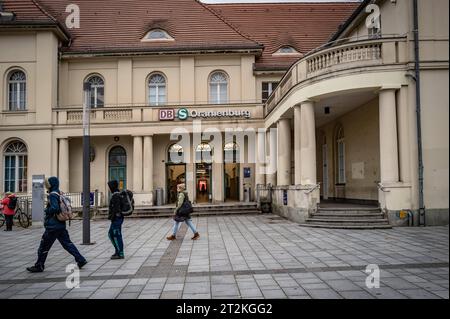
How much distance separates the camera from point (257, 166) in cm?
2389

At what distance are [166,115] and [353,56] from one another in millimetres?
12516

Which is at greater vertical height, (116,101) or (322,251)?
(116,101)

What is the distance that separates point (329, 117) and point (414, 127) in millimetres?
7049

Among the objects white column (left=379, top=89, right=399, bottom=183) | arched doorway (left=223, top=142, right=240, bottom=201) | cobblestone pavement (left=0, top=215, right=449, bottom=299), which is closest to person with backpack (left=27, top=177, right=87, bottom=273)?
cobblestone pavement (left=0, top=215, right=449, bottom=299)

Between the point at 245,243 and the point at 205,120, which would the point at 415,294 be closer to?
the point at 245,243

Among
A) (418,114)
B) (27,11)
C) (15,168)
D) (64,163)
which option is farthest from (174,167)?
(418,114)

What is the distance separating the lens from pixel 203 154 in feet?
81.4

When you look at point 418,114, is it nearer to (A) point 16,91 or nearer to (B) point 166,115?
(B) point 166,115

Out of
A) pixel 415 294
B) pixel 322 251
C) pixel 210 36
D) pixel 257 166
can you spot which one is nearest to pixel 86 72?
pixel 210 36

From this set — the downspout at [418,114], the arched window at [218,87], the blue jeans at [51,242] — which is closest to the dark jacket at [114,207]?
the blue jeans at [51,242]

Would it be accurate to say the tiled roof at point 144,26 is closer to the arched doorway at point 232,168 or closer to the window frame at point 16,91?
the window frame at point 16,91

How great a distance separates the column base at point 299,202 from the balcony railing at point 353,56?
4.41 m

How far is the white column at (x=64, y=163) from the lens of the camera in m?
23.1

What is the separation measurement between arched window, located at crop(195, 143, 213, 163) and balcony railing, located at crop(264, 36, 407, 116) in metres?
10.3
